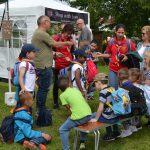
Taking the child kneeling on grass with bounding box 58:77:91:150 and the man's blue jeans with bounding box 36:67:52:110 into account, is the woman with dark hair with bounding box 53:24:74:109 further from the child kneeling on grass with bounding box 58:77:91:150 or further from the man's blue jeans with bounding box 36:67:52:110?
the child kneeling on grass with bounding box 58:77:91:150

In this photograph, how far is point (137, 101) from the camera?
5305 mm

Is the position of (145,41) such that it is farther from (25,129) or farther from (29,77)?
(25,129)

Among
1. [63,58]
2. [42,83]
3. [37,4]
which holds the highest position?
[37,4]

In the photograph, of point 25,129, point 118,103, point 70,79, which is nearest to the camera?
point 118,103

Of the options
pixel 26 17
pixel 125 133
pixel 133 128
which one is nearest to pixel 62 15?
pixel 26 17

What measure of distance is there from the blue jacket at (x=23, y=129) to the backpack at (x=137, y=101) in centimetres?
142

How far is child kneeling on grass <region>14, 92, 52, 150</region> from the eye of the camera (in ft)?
16.9

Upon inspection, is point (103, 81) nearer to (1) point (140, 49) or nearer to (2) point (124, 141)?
(2) point (124, 141)

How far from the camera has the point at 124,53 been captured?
20.7 ft

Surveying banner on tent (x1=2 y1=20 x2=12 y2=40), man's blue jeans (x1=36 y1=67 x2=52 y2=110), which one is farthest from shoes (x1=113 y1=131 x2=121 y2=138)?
banner on tent (x1=2 y1=20 x2=12 y2=40)

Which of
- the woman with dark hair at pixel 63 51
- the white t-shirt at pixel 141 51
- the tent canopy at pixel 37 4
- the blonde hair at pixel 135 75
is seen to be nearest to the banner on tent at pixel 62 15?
the tent canopy at pixel 37 4

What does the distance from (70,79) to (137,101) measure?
1.27 m

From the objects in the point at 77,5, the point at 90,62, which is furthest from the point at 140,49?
the point at 77,5

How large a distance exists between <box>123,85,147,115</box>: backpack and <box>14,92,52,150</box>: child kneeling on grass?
131 cm
